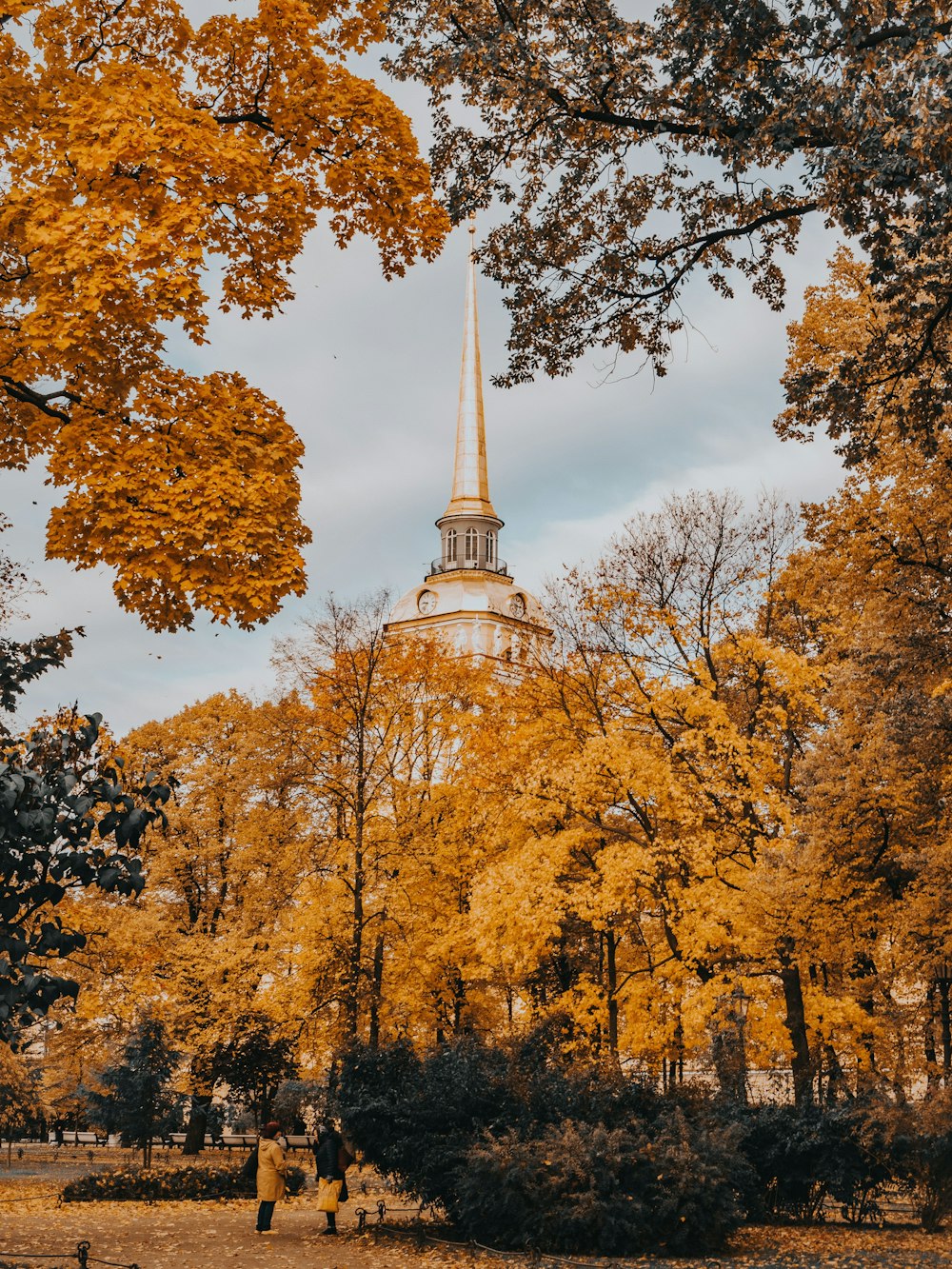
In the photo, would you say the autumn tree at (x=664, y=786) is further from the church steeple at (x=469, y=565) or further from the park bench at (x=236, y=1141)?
the church steeple at (x=469, y=565)

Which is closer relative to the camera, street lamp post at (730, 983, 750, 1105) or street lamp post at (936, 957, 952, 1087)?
street lamp post at (936, 957, 952, 1087)

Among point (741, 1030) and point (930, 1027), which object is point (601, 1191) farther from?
point (930, 1027)

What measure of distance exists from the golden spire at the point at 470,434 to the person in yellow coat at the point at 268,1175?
53984 millimetres

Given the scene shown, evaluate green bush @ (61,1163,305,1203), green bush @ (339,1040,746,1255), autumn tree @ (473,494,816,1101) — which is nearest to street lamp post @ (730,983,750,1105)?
autumn tree @ (473,494,816,1101)

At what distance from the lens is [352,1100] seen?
15.4 m

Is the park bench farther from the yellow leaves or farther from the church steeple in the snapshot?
the yellow leaves

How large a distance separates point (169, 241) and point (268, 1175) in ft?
40.1

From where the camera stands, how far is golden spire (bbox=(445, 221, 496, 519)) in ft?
217

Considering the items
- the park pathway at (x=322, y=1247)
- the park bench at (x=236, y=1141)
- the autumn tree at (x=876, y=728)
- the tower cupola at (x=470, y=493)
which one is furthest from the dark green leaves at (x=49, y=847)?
the tower cupola at (x=470, y=493)

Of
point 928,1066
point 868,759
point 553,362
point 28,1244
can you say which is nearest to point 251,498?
point 553,362

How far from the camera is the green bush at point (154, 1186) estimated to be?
19.5m

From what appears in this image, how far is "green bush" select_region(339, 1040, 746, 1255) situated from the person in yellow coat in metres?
1.25

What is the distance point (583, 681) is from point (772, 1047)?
772 cm

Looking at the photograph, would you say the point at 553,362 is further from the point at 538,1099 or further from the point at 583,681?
the point at 583,681
